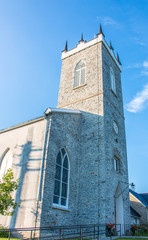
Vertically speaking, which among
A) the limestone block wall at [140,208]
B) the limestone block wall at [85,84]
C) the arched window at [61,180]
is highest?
the limestone block wall at [85,84]

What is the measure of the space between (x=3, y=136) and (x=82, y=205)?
745 centimetres

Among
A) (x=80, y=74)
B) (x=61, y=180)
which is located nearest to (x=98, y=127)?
(x=61, y=180)

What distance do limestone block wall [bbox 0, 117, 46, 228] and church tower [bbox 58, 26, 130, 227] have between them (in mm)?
3984

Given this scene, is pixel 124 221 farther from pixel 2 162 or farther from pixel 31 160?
pixel 2 162

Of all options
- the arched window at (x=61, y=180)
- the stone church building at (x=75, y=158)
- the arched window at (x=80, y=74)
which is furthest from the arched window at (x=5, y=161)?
the arched window at (x=80, y=74)

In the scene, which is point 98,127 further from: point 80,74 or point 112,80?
point 112,80

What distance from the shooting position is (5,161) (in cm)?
1480

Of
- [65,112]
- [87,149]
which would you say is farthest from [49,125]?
[87,149]

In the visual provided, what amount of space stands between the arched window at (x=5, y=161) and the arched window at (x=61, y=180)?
3.51m

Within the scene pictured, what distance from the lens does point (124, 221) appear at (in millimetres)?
15312

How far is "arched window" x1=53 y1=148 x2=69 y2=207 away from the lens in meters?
12.5

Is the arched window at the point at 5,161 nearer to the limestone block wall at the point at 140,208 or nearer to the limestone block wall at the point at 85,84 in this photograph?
the limestone block wall at the point at 85,84

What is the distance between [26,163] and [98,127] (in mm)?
6008

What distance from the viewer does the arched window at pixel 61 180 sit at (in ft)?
41.1
